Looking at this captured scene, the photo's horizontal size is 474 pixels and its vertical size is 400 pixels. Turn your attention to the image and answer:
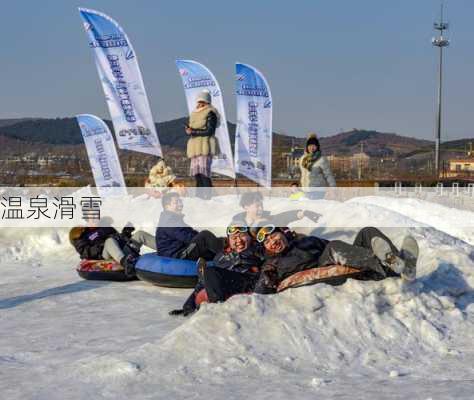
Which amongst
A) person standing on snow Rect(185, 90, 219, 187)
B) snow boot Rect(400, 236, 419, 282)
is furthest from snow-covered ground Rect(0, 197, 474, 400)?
person standing on snow Rect(185, 90, 219, 187)

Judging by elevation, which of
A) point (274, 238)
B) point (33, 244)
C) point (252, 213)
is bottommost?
point (33, 244)

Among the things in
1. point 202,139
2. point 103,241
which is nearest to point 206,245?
point 103,241

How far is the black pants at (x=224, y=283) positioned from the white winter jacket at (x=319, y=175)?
593cm

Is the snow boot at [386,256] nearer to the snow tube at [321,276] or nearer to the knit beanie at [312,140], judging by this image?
the snow tube at [321,276]

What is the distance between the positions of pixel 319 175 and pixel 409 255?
6.57 meters

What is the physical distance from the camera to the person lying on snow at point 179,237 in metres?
8.73

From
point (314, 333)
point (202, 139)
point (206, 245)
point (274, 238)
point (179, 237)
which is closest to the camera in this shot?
point (314, 333)

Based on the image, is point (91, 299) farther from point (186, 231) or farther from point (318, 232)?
point (318, 232)

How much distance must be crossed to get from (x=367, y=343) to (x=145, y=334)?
6.93 ft

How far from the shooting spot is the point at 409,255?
6.55m

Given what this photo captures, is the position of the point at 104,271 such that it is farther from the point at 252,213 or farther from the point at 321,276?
the point at 321,276

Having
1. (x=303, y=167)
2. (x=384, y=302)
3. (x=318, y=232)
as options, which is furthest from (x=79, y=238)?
(x=384, y=302)

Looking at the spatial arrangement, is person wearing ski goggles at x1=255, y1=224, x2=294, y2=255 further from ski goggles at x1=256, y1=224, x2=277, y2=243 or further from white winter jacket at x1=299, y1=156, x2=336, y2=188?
white winter jacket at x1=299, y1=156, x2=336, y2=188

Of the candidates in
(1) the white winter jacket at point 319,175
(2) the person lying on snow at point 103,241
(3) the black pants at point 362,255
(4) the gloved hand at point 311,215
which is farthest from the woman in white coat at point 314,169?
(3) the black pants at point 362,255
